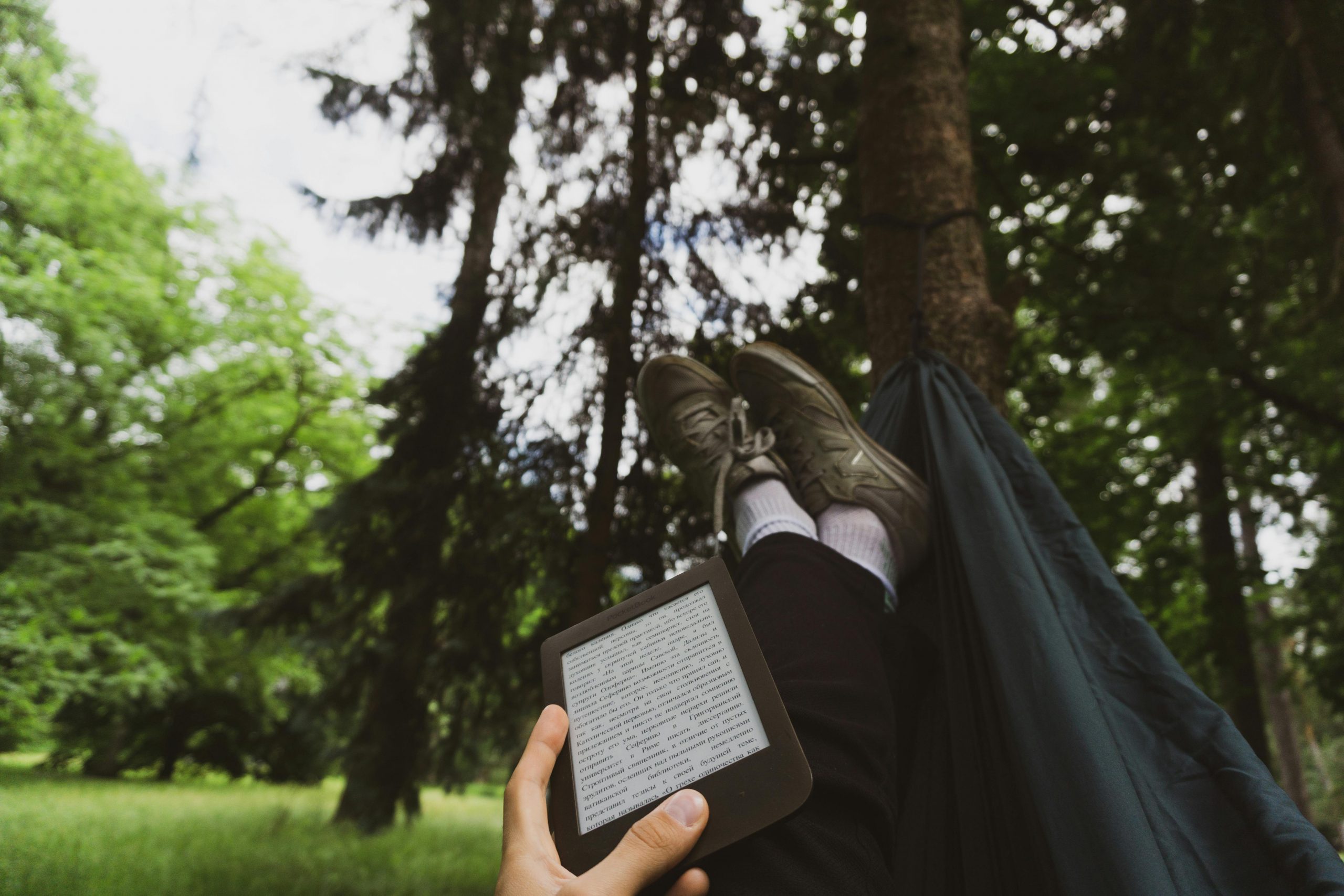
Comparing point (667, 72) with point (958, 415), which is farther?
point (667, 72)

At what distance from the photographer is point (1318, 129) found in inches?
104

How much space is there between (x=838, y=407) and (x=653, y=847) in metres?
1.11

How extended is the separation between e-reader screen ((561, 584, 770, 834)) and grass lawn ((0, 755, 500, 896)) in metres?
2.95

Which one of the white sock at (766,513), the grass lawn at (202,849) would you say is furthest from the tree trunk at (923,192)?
the grass lawn at (202,849)

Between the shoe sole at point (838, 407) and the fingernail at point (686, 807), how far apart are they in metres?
0.87

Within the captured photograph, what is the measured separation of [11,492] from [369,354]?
4904mm

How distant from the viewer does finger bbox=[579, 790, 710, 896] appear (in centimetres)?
60

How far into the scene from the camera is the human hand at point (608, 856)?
1.99 ft

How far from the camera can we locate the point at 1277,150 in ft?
11.9

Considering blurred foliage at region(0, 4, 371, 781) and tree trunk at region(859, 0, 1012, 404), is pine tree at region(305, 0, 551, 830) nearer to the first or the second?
blurred foliage at region(0, 4, 371, 781)

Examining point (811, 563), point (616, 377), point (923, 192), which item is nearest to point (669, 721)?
point (811, 563)

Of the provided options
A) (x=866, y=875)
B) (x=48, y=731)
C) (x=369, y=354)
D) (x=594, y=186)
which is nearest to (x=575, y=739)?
(x=866, y=875)

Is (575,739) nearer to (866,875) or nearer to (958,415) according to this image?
(866,875)

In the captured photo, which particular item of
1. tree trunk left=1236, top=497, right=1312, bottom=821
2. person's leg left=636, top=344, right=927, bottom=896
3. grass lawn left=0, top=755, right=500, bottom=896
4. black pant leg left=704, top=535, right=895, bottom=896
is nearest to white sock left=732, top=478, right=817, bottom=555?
person's leg left=636, top=344, right=927, bottom=896
